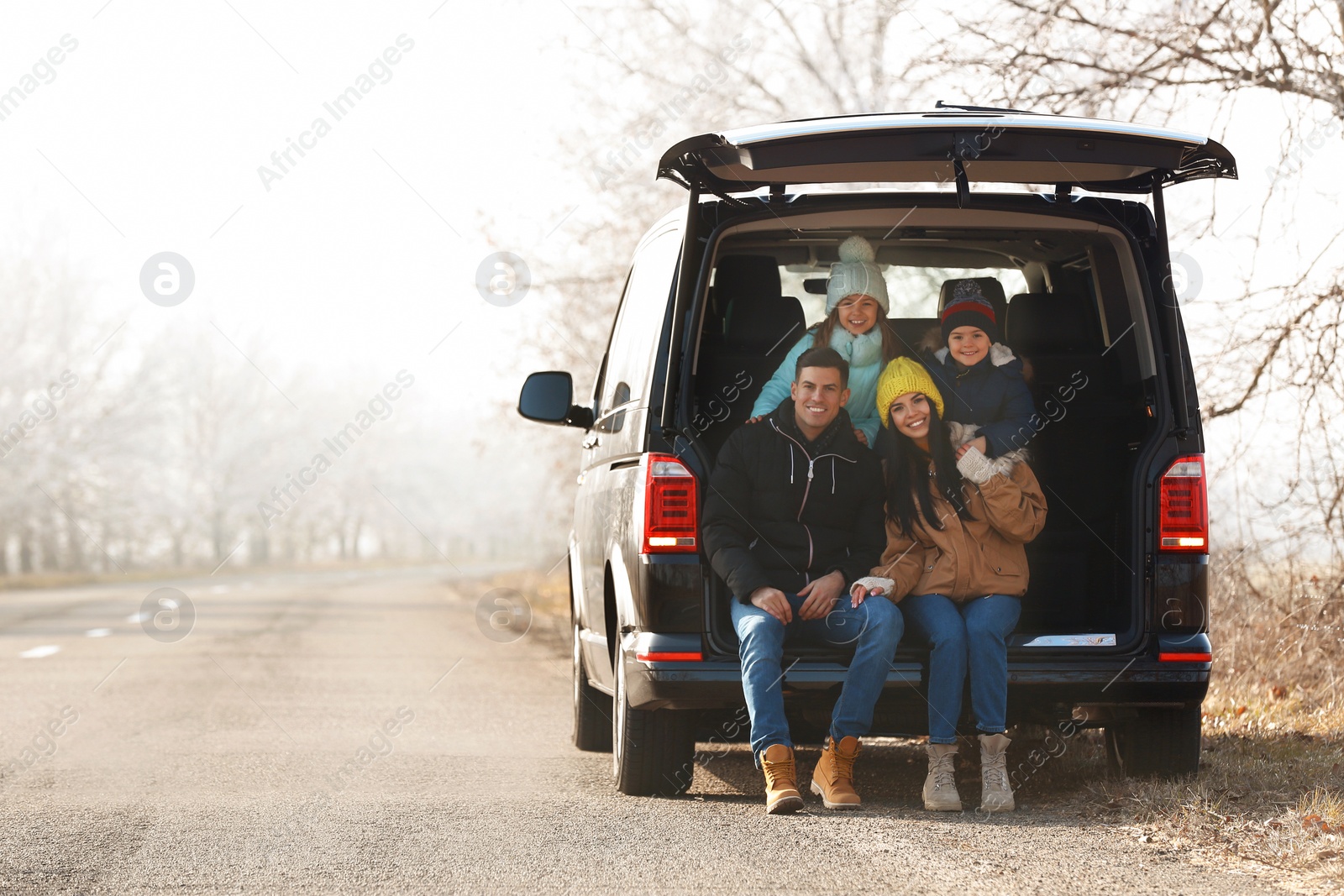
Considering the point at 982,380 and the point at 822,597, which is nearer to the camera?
the point at 822,597

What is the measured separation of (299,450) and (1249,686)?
6016 cm

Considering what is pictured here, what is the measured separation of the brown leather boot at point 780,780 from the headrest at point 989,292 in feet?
6.60

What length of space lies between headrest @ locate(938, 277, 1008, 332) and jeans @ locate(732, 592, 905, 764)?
151 cm

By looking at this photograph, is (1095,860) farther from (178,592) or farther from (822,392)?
(178,592)

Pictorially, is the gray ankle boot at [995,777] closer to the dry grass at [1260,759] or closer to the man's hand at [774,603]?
the dry grass at [1260,759]

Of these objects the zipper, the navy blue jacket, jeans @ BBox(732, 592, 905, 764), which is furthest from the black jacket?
the navy blue jacket

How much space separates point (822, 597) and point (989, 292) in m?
1.64

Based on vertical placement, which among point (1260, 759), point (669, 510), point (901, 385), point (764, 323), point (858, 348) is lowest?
point (1260, 759)

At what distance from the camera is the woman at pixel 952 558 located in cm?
546

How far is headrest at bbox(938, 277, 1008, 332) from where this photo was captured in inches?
246

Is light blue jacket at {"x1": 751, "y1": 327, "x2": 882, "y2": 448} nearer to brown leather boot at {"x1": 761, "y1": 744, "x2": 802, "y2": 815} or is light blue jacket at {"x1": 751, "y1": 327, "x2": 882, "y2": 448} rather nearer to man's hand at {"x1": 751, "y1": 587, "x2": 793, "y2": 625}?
man's hand at {"x1": 751, "y1": 587, "x2": 793, "y2": 625}

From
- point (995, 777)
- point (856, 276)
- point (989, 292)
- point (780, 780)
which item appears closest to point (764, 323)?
point (856, 276)

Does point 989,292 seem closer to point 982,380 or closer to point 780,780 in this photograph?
point 982,380

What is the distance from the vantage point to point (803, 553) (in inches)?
226
